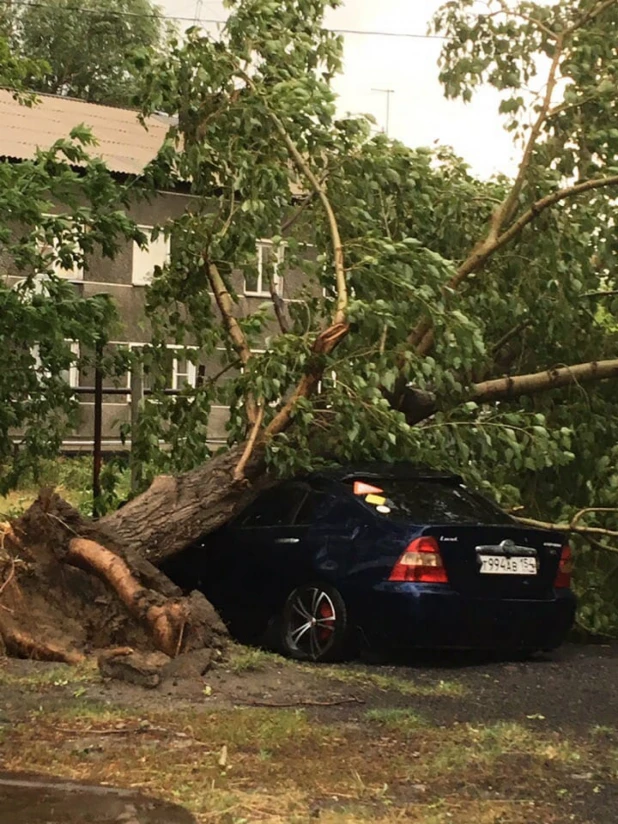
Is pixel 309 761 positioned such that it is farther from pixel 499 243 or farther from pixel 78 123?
pixel 78 123

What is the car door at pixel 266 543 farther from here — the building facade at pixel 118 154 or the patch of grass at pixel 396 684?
the building facade at pixel 118 154

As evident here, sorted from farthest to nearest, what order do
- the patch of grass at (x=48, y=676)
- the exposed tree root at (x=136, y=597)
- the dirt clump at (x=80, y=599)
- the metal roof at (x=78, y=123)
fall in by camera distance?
the metal roof at (x=78, y=123) → the dirt clump at (x=80, y=599) → the exposed tree root at (x=136, y=597) → the patch of grass at (x=48, y=676)

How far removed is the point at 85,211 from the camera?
10867mm

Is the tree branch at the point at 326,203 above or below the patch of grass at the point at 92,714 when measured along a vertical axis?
above

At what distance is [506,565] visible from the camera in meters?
9.04

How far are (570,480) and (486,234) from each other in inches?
91.8

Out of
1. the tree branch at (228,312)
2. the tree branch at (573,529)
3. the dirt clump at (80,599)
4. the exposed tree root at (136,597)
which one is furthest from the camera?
the tree branch at (228,312)

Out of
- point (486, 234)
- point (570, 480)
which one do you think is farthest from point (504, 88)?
point (570, 480)

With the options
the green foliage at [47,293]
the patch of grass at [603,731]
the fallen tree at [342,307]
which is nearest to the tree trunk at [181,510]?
the fallen tree at [342,307]

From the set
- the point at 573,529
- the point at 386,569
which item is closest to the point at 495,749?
the point at 386,569

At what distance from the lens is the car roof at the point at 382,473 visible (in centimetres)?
961

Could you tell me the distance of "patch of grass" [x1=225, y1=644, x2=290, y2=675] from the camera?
8297mm

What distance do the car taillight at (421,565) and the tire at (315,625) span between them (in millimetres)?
518

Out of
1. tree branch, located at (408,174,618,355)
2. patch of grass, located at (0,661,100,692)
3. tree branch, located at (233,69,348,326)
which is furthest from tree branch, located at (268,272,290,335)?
patch of grass, located at (0,661,100,692)
